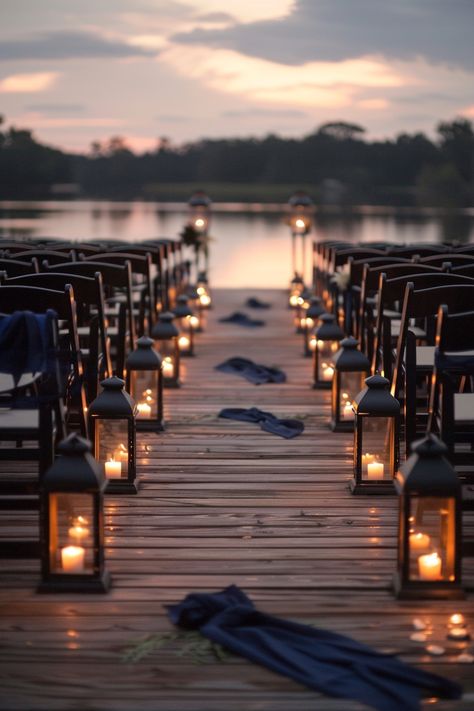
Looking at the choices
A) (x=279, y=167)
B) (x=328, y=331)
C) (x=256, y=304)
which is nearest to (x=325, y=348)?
(x=328, y=331)

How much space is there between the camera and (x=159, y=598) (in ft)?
10.3

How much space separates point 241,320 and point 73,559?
7159 mm

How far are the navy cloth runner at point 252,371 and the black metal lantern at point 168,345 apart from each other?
22.6 inches

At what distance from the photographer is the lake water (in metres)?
25.5

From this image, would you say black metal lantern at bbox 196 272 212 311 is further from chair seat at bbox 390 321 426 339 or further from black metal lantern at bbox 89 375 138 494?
black metal lantern at bbox 89 375 138 494

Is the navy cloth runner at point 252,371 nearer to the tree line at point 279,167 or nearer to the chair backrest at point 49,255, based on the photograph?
the chair backrest at point 49,255

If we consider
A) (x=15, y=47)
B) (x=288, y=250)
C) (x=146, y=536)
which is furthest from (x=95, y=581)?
(x=15, y=47)

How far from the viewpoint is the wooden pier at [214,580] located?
2.59m

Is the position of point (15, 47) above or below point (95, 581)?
above

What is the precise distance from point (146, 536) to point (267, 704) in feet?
4.14

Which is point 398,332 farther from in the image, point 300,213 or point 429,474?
point 300,213

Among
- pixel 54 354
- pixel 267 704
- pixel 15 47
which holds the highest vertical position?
pixel 15 47

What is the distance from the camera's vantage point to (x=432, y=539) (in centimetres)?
312

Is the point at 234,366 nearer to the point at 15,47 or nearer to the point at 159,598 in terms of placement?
the point at 159,598
